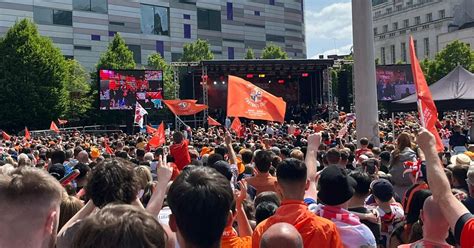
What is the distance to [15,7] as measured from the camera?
197 ft

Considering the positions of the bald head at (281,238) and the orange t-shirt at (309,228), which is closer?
the bald head at (281,238)

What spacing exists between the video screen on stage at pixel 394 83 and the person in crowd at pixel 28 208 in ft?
116

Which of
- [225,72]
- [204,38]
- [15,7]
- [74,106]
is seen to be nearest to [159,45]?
[204,38]

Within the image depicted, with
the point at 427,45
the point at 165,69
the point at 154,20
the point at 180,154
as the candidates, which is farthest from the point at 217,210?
the point at 427,45

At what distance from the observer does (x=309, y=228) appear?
136 inches

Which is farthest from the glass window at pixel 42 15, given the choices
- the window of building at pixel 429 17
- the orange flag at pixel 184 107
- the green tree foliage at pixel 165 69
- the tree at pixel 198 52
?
the window of building at pixel 429 17

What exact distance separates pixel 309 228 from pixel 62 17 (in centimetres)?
6574

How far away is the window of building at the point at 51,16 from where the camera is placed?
62.1 metres

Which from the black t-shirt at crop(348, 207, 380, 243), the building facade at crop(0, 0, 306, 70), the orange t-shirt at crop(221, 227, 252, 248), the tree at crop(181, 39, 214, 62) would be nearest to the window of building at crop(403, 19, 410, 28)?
the building facade at crop(0, 0, 306, 70)

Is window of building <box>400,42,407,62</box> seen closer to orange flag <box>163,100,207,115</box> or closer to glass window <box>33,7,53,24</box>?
glass window <box>33,7,53,24</box>

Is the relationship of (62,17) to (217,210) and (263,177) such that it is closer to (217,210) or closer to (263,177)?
(263,177)

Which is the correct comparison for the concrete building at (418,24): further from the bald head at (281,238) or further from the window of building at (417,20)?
the bald head at (281,238)

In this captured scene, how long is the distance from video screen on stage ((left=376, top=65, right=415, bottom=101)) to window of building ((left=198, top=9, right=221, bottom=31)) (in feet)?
151

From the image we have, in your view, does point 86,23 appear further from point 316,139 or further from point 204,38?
point 316,139
